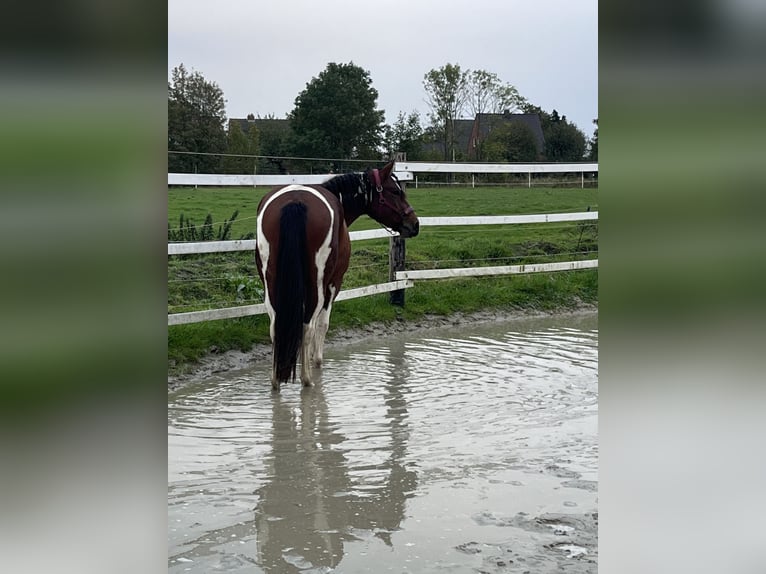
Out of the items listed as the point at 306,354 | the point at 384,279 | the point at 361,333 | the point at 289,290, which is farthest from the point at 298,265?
the point at 384,279

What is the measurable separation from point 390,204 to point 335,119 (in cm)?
3062

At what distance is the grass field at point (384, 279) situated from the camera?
6941 mm

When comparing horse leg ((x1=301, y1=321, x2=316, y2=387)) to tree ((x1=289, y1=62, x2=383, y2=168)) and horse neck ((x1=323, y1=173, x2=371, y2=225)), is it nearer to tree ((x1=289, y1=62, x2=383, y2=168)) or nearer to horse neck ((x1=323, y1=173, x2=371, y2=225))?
horse neck ((x1=323, y1=173, x2=371, y2=225))

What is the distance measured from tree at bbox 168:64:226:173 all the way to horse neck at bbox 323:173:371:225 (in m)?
18.1

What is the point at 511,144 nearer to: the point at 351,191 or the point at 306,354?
the point at 351,191

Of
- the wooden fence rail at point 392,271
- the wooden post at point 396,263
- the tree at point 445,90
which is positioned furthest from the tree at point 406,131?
the wooden post at point 396,263

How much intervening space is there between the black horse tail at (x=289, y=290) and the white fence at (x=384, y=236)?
51.1 inches

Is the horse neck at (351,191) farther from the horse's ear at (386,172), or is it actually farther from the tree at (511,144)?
the tree at (511,144)

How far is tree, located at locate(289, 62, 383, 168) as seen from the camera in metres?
36.1

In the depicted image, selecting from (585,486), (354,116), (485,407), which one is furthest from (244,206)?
(354,116)

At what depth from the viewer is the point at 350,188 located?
6586 mm

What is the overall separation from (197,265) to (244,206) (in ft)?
19.4
